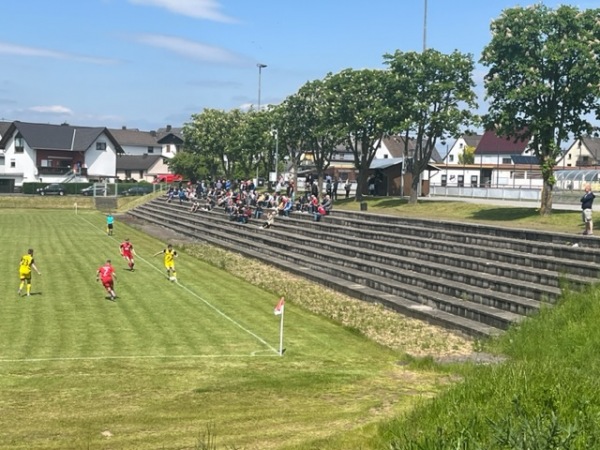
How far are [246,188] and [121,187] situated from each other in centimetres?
3171

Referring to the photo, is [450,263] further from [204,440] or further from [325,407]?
[204,440]

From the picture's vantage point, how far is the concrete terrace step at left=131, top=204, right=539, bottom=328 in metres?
20.2

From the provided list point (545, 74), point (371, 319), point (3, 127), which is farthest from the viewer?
point (3, 127)

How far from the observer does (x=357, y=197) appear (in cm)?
5259

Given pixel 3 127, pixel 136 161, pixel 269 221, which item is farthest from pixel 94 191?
pixel 3 127

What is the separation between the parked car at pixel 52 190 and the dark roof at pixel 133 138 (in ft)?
157

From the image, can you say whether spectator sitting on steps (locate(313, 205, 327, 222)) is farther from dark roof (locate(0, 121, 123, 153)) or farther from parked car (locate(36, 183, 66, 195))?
dark roof (locate(0, 121, 123, 153))

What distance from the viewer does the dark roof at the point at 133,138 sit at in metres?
132

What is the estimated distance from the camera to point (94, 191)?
78438mm

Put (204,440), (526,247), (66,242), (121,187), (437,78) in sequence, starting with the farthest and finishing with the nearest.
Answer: (121,187) → (437,78) → (66,242) → (526,247) → (204,440)

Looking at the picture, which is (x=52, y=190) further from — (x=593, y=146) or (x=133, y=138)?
(x=593, y=146)

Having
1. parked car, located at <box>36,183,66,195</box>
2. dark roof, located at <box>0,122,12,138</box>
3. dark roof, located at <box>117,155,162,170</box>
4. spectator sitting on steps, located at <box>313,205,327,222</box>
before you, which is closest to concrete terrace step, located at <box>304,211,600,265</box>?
spectator sitting on steps, located at <box>313,205,327,222</box>

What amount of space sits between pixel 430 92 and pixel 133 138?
94960mm

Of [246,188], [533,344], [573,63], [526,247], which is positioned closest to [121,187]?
[246,188]
